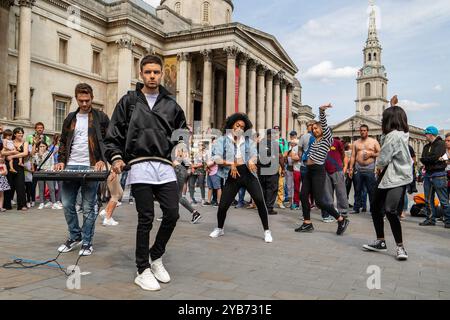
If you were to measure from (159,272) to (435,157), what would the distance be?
23.4ft

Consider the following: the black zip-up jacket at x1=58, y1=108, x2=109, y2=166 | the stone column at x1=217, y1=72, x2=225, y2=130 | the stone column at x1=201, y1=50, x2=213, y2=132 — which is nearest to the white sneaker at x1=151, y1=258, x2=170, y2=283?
the black zip-up jacket at x1=58, y1=108, x2=109, y2=166

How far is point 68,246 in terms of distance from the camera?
5.53m

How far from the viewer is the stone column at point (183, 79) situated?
40.0 meters

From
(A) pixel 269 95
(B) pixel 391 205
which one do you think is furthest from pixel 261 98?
(B) pixel 391 205

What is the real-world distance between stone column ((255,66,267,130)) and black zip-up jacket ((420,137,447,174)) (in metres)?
35.5

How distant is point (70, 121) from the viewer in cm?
566

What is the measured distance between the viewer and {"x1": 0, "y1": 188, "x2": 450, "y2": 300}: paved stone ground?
3.79 m

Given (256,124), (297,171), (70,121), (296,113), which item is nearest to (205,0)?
(256,124)

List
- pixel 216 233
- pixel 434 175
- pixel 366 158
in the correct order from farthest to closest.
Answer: pixel 366 158 < pixel 434 175 < pixel 216 233

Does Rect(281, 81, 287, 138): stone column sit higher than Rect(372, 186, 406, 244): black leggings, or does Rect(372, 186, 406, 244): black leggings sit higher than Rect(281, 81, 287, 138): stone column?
Rect(281, 81, 287, 138): stone column

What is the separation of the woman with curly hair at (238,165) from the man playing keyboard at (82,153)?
2.17 metres

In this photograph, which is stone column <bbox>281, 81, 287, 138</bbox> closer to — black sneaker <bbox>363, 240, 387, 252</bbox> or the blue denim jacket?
the blue denim jacket

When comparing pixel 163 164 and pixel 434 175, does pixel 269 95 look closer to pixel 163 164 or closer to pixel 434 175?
pixel 434 175

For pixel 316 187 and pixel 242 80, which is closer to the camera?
pixel 316 187
